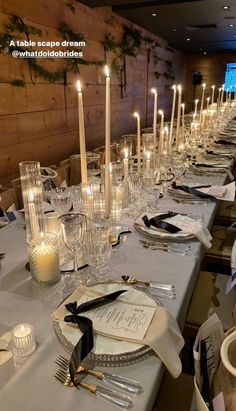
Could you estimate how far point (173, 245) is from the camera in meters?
1.31

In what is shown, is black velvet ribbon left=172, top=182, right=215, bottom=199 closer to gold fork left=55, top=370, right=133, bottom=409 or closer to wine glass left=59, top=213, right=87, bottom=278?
wine glass left=59, top=213, right=87, bottom=278

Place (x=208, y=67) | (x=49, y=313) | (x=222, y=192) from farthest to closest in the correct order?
(x=208, y=67) → (x=222, y=192) → (x=49, y=313)

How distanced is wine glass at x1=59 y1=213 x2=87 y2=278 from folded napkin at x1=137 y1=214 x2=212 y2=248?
433mm

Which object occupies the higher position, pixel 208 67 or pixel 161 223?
pixel 208 67

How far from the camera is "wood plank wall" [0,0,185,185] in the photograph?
10.5 feet

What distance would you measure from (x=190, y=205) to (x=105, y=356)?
1.19 meters

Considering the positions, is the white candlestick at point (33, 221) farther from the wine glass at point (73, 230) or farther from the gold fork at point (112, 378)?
the gold fork at point (112, 378)

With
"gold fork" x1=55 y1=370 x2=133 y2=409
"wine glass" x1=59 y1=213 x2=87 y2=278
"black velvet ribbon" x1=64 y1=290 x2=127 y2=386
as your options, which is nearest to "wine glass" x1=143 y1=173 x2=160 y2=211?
"wine glass" x1=59 y1=213 x2=87 y2=278

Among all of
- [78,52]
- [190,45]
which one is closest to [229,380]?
[78,52]

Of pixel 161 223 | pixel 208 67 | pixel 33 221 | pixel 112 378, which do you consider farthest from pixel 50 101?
pixel 208 67

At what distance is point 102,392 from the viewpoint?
684 mm

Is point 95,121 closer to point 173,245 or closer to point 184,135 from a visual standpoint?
point 184,135

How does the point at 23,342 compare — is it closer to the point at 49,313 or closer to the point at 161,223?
the point at 49,313

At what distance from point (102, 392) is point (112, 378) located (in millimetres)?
37
